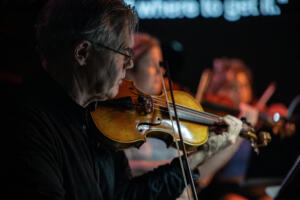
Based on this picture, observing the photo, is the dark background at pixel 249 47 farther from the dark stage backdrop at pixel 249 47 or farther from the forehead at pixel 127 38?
the forehead at pixel 127 38

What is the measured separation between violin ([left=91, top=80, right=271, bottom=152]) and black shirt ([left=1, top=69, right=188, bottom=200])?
78 millimetres

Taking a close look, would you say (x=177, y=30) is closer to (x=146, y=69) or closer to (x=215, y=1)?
(x=215, y=1)

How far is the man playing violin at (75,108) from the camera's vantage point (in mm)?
821

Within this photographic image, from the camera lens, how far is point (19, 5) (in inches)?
76.8

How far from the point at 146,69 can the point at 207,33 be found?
2.09m

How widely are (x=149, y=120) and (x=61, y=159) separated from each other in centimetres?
47

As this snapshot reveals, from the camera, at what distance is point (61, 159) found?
3.09 feet

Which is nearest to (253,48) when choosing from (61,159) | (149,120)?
(149,120)

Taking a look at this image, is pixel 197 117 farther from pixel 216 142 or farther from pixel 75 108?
pixel 75 108

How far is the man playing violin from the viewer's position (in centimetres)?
82

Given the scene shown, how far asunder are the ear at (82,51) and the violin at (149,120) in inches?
8.0

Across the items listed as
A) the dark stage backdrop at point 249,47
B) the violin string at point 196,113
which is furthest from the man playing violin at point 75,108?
the dark stage backdrop at point 249,47

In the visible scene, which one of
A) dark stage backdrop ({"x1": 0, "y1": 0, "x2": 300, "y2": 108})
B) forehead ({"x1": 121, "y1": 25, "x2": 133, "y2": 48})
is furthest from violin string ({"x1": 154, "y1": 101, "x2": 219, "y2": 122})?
dark stage backdrop ({"x1": 0, "y1": 0, "x2": 300, "y2": 108})

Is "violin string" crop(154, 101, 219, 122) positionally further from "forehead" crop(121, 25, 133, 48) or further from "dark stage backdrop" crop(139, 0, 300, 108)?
"dark stage backdrop" crop(139, 0, 300, 108)
